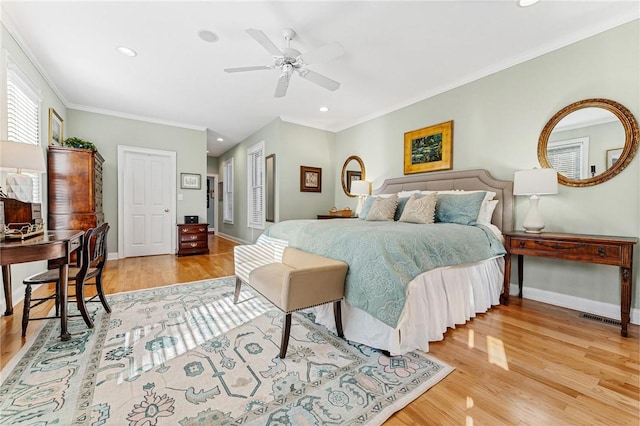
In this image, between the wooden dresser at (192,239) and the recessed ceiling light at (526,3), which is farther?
the wooden dresser at (192,239)

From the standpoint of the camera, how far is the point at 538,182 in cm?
257

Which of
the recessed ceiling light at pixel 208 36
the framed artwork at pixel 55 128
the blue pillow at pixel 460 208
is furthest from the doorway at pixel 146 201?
the blue pillow at pixel 460 208

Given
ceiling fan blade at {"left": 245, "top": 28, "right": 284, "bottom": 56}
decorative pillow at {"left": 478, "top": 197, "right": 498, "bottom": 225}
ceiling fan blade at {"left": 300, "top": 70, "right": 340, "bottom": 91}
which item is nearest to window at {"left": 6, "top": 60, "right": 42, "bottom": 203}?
ceiling fan blade at {"left": 245, "top": 28, "right": 284, "bottom": 56}

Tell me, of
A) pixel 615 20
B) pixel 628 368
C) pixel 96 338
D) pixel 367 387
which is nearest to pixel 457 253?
pixel 628 368

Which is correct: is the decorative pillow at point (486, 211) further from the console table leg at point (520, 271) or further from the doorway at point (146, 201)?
the doorway at point (146, 201)

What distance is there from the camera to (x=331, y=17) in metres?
2.40

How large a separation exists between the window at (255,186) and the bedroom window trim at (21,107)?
3345 mm

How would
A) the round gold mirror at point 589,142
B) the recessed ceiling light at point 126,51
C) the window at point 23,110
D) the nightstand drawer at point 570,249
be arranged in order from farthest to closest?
the recessed ceiling light at point 126,51 < the window at point 23,110 < the round gold mirror at point 589,142 < the nightstand drawer at point 570,249

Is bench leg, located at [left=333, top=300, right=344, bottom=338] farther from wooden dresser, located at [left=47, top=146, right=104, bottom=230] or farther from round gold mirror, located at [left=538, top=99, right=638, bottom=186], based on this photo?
wooden dresser, located at [left=47, top=146, right=104, bottom=230]

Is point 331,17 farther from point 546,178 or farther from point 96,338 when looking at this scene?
point 96,338

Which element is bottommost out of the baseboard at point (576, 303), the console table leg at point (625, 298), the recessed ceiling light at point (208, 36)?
the baseboard at point (576, 303)

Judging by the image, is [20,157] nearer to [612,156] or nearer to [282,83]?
[282,83]

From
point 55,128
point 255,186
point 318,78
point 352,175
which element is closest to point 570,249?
point 318,78

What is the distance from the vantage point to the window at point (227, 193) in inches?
302
